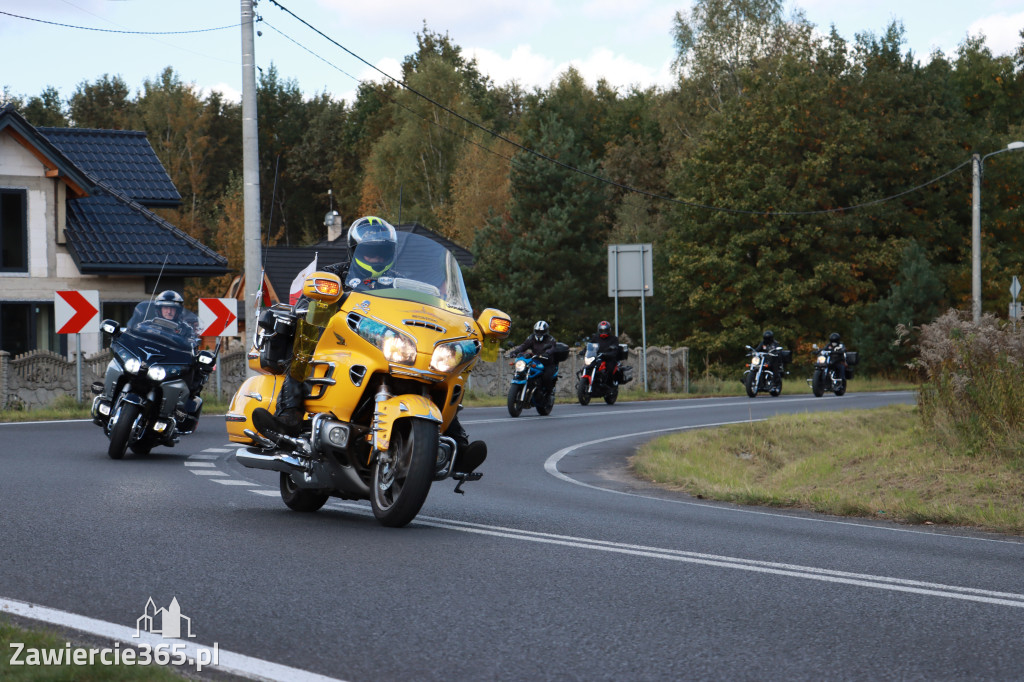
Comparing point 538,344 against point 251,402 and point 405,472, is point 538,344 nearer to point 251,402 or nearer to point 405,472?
point 251,402

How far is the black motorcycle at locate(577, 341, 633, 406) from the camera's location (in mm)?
28047

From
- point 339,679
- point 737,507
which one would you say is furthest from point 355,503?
point 339,679

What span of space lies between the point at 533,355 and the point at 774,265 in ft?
106

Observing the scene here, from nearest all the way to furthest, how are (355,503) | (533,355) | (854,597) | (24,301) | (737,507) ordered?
(854,597) < (355,503) < (737,507) < (533,355) < (24,301)

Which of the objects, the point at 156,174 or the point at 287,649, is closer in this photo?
the point at 287,649

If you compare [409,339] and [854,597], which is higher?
[409,339]

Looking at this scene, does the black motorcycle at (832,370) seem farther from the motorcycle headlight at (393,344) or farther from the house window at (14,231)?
the motorcycle headlight at (393,344)

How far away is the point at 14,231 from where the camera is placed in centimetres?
3073

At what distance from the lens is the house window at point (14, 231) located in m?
30.6

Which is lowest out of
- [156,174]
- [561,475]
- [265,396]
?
[561,475]

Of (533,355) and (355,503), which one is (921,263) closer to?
(533,355)

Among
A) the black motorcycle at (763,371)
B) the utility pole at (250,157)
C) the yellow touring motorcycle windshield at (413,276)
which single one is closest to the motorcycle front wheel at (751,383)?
the black motorcycle at (763,371)

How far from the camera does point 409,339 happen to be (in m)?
7.76

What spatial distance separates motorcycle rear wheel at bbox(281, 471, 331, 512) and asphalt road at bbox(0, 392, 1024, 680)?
93 millimetres
